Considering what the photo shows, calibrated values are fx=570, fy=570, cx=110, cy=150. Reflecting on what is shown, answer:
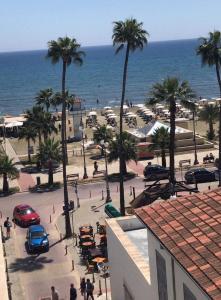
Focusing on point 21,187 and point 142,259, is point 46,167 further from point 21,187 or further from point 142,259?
point 142,259

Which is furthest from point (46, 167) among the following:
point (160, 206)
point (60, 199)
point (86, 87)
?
point (86, 87)

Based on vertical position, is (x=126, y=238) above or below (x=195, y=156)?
above

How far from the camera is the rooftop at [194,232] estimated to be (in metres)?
9.99

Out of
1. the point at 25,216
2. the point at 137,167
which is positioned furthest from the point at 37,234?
the point at 137,167

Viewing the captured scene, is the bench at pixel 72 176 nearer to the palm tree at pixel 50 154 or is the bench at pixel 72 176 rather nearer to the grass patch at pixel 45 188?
the grass patch at pixel 45 188

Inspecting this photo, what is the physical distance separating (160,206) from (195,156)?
1458 inches

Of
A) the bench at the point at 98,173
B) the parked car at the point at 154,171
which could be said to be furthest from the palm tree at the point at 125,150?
the bench at the point at 98,173

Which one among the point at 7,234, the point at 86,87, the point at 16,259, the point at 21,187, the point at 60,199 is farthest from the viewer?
the point at 86,87

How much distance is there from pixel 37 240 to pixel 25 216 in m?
5.10

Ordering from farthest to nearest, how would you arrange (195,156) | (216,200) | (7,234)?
(195,156) < (7,234) < (216,200)

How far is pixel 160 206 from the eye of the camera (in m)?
13.3

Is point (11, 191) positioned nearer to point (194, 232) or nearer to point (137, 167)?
point (137, 167)

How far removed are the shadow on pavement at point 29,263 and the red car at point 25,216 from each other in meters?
5.21

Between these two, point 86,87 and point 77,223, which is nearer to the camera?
point 77,223
